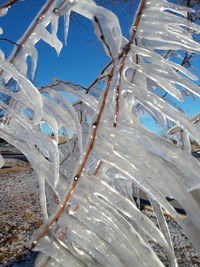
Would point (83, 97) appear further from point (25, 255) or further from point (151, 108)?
point (25, 255)

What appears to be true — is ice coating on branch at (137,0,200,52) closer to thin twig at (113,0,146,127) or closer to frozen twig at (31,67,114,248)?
thin twig at (113,0,146,127)

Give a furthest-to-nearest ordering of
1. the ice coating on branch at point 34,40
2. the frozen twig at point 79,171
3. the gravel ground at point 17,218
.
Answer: the gravel ground at point 17,218, the ice coating on branch at point 34,40, the frozen twig at point 79,171

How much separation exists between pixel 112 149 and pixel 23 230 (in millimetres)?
3061

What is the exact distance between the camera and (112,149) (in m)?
0.52

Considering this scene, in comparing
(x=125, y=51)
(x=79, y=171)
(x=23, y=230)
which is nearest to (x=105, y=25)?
(x=125, y=51)

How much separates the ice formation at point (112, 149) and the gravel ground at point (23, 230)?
3.07 ft

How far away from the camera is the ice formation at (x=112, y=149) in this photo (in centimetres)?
49

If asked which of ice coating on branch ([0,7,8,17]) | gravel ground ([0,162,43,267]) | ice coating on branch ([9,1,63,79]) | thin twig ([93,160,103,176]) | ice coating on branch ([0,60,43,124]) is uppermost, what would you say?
ice coating on branch ([0,7,8,17])

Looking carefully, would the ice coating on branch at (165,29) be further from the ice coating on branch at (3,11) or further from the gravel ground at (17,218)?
the gravel ground at (17,218)

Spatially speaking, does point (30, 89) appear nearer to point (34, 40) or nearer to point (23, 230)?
point (34, 40)

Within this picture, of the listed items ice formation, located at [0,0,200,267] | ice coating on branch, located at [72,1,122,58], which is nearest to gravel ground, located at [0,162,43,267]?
ice formation, located at [0,0,200,267]

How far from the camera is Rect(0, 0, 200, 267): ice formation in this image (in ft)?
1.60

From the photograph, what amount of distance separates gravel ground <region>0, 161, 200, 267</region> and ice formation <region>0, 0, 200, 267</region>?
3.07 ft

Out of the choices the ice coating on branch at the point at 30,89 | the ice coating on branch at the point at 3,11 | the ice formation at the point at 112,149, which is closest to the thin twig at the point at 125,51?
the ice formation at the point at 112,149
